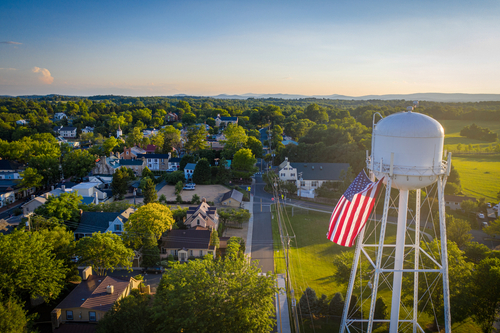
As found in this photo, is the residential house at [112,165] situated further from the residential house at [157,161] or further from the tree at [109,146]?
the tree at [109,146]

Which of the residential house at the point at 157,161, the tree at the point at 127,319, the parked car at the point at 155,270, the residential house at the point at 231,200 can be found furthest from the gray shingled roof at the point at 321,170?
the tree at the point at 127,319

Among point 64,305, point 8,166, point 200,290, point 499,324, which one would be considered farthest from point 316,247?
point 8,166

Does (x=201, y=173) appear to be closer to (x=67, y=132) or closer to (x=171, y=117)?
(x=67, y=132)

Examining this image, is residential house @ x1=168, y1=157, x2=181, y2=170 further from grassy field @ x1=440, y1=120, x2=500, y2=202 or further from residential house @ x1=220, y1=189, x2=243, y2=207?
grassy field @ x1=440, y1=120, x2=500, y2=202

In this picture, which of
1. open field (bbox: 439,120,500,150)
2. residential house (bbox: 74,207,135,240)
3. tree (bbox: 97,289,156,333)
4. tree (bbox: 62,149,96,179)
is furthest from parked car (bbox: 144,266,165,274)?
open field (bbox: 439,120,500,150)

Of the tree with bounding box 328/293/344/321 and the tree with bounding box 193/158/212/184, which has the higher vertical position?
the tree with bounding box 193/158/212/184

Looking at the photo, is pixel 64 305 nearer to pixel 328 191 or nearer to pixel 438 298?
pixel 438 298
